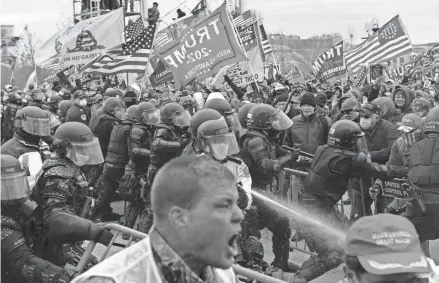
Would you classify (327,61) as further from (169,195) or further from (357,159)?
(169,195)

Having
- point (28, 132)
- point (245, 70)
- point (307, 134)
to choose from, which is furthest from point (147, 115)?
point (245, 70)

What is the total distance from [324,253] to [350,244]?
4.70m

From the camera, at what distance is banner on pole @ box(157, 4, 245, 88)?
1290 centimetres

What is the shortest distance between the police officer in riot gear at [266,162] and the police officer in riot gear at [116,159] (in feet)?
8.71

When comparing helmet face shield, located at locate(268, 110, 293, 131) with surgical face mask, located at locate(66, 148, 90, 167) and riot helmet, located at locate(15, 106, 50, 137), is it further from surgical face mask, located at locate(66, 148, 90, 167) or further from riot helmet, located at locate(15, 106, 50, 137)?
surgical face mask, located at locate(66, 148, 90, 167)

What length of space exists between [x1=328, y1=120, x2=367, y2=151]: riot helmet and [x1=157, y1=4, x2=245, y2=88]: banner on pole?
518 centimetres

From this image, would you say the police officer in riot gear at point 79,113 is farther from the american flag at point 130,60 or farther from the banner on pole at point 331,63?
the banner on pole at point 331,63

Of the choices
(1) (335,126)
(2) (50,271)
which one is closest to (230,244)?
(2) (50,271)

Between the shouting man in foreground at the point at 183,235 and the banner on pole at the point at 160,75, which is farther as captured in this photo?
the banner on pole at the point at 160,75

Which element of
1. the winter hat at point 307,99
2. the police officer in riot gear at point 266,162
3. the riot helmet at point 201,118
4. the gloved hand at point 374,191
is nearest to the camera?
A: the riot helmet at point 201,118

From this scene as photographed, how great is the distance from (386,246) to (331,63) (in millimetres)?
17611

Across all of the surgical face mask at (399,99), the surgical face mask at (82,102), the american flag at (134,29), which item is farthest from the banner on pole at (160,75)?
the surgical face mask at (399,99)

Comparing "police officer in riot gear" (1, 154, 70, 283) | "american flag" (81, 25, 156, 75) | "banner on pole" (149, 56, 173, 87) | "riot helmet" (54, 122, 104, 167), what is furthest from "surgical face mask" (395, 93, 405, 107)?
"police officer in riot gear" (1, 154, 70, 283)

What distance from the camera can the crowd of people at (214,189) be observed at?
96.5 inches
